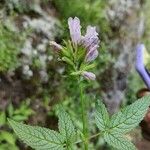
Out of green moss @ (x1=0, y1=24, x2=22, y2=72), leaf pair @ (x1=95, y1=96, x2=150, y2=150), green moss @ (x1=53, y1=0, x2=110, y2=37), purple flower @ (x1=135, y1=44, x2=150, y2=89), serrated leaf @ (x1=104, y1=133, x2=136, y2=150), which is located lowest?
serrated leaf @ (x1=104, y1=133, x2=136, y2=150)

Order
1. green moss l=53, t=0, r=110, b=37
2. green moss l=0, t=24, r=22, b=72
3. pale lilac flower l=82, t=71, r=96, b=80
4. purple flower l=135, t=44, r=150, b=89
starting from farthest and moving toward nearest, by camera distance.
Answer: green moss l=53, t=0, r=110, b=37 < green moss l=0, t=24, r=22, b=72 < purple flower l=135, t=44, r=150, b=89 < pale lilac flower l=82, t=71, r=96, b=80

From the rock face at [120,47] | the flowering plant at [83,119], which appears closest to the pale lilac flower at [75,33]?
the flowering plant at [83,119]

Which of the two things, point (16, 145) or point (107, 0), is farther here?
point (107, 0)

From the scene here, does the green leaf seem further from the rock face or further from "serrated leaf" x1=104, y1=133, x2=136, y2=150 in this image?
the rock face

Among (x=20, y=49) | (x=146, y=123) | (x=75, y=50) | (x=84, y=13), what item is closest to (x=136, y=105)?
(x=75, y=50)

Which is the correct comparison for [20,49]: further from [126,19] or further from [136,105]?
[136,105]

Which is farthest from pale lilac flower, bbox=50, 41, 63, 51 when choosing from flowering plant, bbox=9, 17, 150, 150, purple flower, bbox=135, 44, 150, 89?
purple flower, bbox=135, 44, 150, 89
